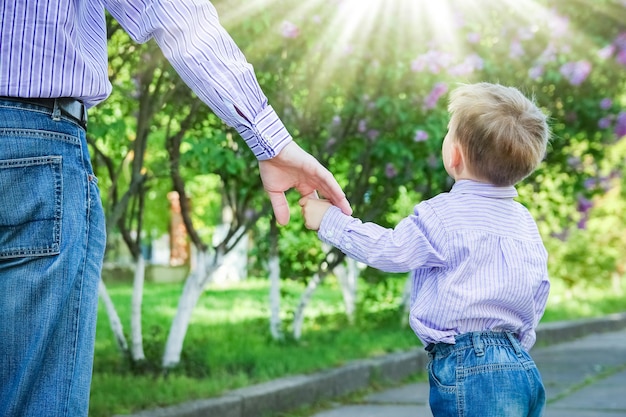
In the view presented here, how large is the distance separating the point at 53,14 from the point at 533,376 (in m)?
1.56

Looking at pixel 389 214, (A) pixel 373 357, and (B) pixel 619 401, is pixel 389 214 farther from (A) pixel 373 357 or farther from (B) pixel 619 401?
(B) pixel 619 401

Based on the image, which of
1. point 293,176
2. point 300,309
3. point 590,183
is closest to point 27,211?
point 293,176

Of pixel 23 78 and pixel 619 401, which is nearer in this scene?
pixel 23 78

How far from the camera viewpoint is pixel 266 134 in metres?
2.33

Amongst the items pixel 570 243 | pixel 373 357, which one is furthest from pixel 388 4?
pixel 570 243

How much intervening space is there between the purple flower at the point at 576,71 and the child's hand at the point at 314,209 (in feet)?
19.4

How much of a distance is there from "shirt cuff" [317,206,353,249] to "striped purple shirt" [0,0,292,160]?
17.0 inches

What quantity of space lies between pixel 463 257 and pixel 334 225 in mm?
374

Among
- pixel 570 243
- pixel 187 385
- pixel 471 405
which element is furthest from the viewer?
pixel 570 243

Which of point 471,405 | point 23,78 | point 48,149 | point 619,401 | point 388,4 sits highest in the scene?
point 388,4

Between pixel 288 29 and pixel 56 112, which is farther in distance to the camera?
pixel 288 29

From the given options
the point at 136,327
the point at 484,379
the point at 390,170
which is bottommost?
the point at 136,327

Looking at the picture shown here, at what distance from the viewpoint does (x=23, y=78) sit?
6.31ft

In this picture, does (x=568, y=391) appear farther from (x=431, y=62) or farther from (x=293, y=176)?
(x=293, y=176)
